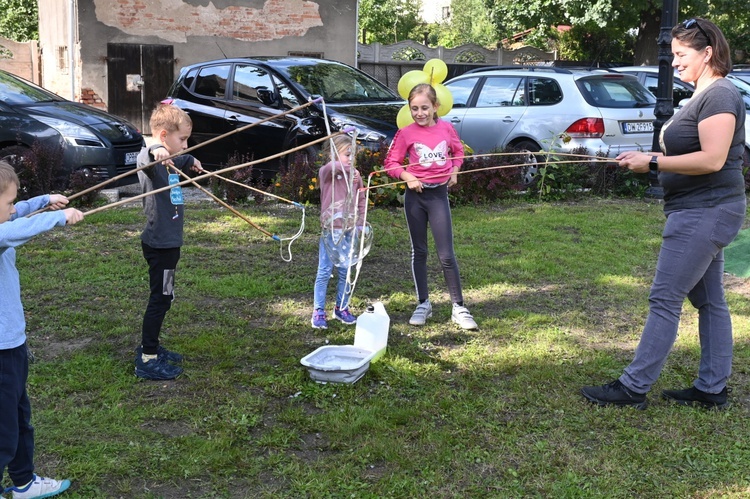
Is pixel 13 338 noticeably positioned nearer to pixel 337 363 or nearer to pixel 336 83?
pixel 337 363

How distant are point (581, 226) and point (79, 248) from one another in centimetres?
517

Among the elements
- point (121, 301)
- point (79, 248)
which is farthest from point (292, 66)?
point (121, 301)

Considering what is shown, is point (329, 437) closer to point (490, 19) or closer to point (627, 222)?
point (627, 222)

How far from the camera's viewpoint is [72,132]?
954 cm

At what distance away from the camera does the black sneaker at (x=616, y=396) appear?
14.1 feet

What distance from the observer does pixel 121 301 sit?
19.7 ft

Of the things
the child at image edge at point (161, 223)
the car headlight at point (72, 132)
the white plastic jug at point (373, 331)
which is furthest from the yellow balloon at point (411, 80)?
the car headlight at point (72, 132)

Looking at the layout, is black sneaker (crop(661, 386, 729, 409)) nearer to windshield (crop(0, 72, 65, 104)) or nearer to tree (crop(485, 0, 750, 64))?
windshield (crop(0, 72, 65, 104))

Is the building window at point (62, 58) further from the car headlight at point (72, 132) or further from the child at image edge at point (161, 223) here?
the child at image edge at point (161, 223)

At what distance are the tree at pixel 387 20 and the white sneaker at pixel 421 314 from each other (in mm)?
33125

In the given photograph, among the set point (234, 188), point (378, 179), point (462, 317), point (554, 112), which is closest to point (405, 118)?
point (378, 179)

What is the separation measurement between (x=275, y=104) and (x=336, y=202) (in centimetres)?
520

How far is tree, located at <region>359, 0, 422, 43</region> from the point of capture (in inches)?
1469

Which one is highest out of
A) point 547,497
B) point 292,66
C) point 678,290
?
point 292,66
